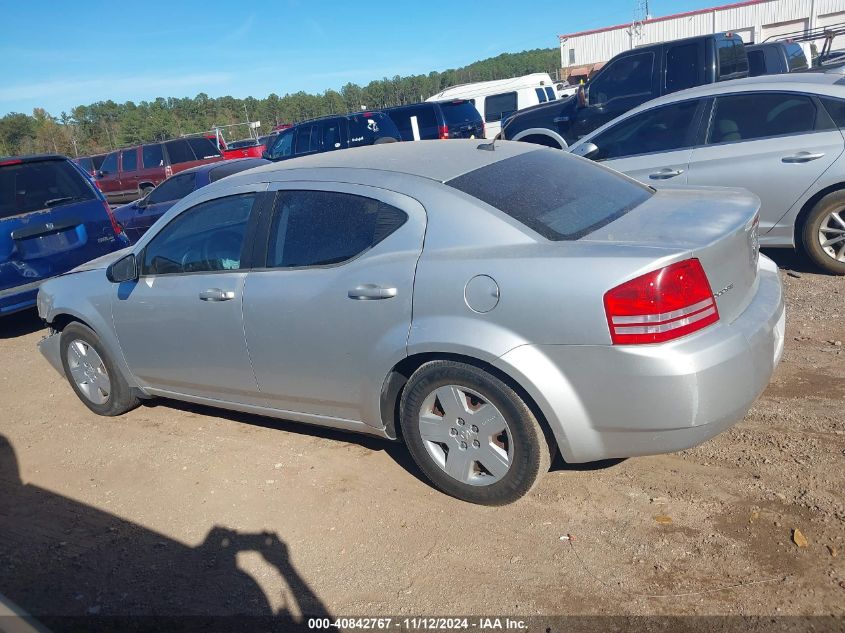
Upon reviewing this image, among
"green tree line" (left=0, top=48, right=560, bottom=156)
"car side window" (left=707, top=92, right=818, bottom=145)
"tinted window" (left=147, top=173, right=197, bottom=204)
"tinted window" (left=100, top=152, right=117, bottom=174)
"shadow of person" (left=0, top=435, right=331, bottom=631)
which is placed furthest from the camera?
"green tree line" (left=0, top=48, right=560, bottom=156)

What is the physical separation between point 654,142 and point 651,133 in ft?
0.33

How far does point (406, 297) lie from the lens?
3.32m

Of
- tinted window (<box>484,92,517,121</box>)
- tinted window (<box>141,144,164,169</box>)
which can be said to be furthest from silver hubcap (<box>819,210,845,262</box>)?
tinted window (<box>484,92,517,121</box>)

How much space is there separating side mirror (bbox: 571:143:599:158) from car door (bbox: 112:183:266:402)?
3.93 meters

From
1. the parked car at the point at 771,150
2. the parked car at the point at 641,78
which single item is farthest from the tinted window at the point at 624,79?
the parked car at the point at 771,150

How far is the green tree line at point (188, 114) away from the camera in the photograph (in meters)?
40.2

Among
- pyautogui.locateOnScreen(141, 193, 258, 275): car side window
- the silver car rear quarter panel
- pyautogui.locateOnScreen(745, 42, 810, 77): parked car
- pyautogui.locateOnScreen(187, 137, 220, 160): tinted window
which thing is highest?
pyautogui.locateOnScreen(745, 42, 810, 77): parked car

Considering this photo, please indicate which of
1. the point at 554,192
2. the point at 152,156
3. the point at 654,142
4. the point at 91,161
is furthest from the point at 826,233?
the point at 91,161

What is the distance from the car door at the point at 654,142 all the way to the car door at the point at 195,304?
3982 mm

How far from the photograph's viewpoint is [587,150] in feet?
22.8

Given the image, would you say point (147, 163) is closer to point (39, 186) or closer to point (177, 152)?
point (177, 152)

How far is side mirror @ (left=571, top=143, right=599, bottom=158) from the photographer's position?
691 centimetres

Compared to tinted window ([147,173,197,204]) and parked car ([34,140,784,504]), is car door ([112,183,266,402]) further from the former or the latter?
tinted window ([147,173,197,204])

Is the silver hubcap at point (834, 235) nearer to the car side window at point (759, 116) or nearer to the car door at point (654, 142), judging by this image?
the car side window at point (759, 116)
